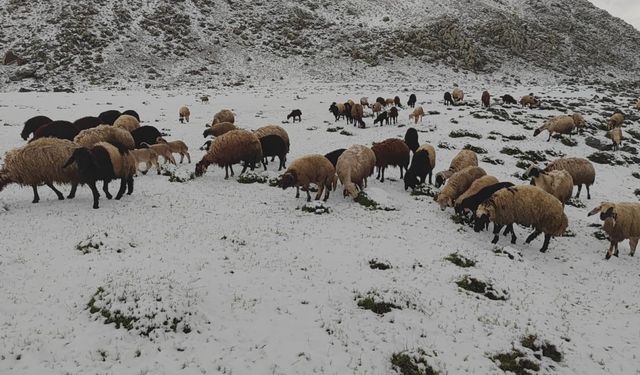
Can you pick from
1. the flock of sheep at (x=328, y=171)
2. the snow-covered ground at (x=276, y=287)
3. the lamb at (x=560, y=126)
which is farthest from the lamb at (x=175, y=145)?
the lamb at (x=560, y=126)

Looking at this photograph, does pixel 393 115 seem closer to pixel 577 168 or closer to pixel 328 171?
pixel 577 168

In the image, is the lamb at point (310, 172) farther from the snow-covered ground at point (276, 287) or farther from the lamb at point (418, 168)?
the lamb at point (418, 168)

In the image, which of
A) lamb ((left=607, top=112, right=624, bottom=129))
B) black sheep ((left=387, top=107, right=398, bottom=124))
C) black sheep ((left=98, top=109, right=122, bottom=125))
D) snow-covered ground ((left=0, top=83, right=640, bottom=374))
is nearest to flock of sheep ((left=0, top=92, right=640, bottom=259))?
A: black sheep ((left=98, top=109, right=122, bottom=125))

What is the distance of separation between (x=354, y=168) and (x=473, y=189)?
442 centimetres

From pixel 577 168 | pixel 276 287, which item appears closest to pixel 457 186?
pixel 577 168

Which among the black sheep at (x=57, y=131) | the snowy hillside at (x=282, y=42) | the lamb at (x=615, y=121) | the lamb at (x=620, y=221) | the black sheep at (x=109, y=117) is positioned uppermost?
the snowy hillside at (x=282, y=42)

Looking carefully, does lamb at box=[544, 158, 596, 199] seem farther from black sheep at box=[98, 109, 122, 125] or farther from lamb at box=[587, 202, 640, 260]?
black sheep at box=[98, 109, 122, 125]

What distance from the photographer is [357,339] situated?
25.2 feet

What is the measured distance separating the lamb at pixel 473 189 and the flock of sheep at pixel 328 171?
33 mm

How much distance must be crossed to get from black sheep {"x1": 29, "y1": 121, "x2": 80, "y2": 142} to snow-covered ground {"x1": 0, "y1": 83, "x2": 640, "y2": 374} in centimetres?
475

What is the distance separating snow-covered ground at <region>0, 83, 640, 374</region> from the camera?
7.08 m

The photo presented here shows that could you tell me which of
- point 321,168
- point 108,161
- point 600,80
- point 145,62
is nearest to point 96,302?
point 108,161

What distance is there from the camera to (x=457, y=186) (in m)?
15.3

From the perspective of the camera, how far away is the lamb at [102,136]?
16.3 metres
